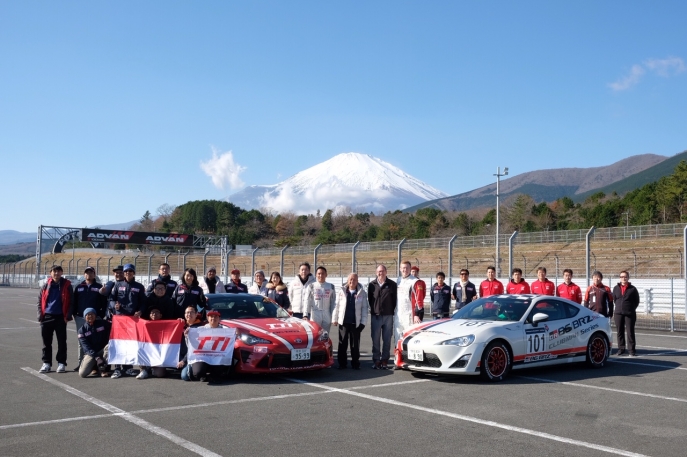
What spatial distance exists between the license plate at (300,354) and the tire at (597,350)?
4752 mm

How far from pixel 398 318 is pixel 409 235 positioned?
227ft

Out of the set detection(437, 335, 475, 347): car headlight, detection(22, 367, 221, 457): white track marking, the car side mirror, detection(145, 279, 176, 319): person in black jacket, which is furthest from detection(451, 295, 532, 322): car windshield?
detection(22, 367, 221, 457): white track marking

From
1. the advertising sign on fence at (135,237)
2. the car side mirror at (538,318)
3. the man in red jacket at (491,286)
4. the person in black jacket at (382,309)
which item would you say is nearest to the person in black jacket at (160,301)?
the person in black jacket at (382,309)

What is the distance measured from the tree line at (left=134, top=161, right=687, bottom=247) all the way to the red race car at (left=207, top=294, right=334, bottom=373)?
57758 mm

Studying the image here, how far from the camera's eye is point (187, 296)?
1104 cm

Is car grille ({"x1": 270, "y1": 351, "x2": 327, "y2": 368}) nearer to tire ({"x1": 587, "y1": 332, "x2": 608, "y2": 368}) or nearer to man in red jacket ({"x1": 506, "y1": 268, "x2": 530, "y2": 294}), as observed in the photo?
tire ({"x1": 587, "y1": 332, "x2": 608, "y2": 368})

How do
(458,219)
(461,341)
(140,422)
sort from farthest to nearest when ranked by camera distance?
1. (458,219)
2. (461,341)
3. (140,422)

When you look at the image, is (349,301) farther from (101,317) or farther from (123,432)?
(123,432)

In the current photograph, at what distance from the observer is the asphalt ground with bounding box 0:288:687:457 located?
5.96m

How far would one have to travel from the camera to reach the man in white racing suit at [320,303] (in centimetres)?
1139

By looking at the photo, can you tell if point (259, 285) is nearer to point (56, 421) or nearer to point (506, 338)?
point (506, 338)

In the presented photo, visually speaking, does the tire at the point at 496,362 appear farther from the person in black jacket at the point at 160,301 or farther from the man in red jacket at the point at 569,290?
the person in black jacket at the point at 160,301

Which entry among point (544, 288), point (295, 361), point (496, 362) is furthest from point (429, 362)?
point (544, 288)

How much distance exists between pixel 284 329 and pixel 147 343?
2.16m
